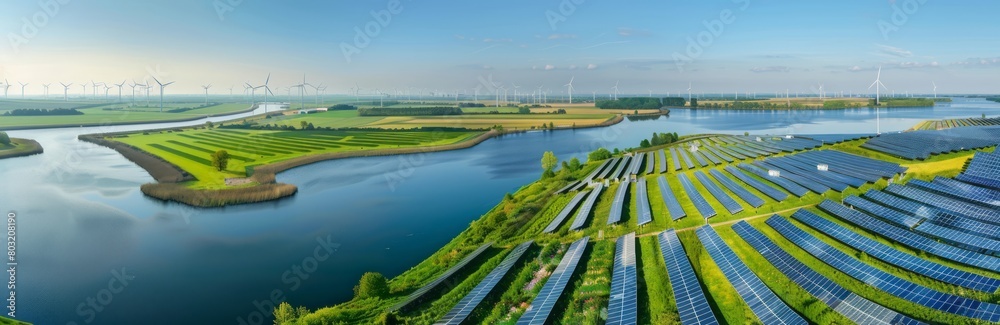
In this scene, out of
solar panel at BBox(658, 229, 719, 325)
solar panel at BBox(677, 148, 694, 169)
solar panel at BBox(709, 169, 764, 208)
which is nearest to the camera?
solar panel at BBox(658, 229, 719, 325)

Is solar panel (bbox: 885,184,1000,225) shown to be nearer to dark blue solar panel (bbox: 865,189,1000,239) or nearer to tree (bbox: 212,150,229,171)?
dark blue solar panel (bbox: 865,189,1000,239)

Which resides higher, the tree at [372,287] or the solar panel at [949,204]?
the solar panel at [949,204]

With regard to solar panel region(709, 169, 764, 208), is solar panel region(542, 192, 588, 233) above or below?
below

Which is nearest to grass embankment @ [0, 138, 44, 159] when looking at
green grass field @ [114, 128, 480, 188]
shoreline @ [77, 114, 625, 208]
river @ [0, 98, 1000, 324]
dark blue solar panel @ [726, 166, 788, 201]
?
river @ [0, 98, 1000, 324]

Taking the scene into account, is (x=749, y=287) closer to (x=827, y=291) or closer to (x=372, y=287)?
(x=827, y=291)

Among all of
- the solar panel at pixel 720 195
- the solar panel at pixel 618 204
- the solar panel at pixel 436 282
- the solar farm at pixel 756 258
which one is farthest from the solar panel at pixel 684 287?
the solar panel at pixel 436 282

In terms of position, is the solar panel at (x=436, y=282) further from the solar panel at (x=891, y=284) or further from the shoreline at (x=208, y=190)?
the shoreline at (x=208, y=190)
